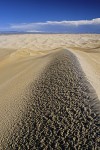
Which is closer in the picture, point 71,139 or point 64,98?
point 71,139

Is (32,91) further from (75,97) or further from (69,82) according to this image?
(75,97)

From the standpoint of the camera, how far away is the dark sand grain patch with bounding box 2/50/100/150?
5168 millimetres

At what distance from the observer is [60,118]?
594 cm

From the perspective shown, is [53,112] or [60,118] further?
[53,112]

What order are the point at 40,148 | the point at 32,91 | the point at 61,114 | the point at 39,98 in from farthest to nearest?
the point at 32,91 → the point at 39,98 → the point at 61,114 → the point at 40,148

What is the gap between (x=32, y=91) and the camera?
815 cm

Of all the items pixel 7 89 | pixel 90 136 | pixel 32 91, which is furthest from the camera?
pixel 7 89

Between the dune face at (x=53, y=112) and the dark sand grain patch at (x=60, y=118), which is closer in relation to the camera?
the dark sand grain patch at (x=60, y=118)

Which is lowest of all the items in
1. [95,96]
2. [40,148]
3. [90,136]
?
[40,148]

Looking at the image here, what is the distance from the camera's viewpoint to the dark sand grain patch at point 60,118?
5.17 m

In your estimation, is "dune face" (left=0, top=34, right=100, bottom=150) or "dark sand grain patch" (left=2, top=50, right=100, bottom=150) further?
"dune face" (left=0, top=34, right=100, bottom=150)

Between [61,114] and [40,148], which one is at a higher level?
[61,114]

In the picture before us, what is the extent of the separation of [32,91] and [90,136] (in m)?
3.49

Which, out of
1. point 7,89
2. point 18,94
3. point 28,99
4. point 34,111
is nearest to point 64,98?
point 34,111
